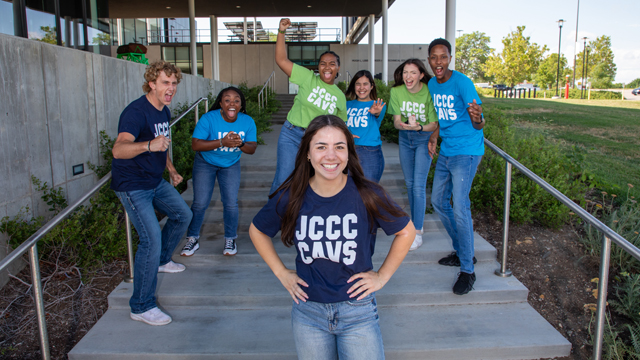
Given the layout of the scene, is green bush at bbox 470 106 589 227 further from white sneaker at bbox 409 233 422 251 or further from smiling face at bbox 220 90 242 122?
smiling face at bbox 220 90 242 122

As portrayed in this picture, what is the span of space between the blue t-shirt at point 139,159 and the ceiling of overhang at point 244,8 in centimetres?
1650

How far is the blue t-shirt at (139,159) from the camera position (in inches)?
115

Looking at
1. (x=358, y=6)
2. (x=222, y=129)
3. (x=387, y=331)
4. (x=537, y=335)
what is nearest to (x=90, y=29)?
(x=222, y=129)

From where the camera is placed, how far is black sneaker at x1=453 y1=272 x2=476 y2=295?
340 cm

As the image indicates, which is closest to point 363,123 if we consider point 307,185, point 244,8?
point 307,185

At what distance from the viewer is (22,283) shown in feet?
11.7

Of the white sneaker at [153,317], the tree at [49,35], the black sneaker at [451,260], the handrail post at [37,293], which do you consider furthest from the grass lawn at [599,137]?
the tree at [49,35]

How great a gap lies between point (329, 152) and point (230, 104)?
7.48 feet

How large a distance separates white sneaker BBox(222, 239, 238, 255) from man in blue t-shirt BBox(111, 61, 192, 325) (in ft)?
3.21

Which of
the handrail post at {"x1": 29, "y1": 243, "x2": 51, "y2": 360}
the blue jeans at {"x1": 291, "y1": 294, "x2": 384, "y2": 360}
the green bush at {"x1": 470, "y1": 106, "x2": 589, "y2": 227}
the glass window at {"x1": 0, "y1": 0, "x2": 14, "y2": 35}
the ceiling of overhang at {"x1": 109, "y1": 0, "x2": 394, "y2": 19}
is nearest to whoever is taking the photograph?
the blue jeans at {"x1": 291, "y1": 294, "x2": 384, "y2": 360}

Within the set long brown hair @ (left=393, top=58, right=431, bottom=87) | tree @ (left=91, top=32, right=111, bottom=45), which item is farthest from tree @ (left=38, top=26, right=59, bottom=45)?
long brown hair @ (left=393, top=58, right=431, bottom=87)

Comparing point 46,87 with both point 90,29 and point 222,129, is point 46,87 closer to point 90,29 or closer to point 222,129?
point 222,129

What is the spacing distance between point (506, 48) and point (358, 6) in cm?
2106

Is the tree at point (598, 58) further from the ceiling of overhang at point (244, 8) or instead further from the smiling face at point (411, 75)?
the smiling face at point (411, 75)
